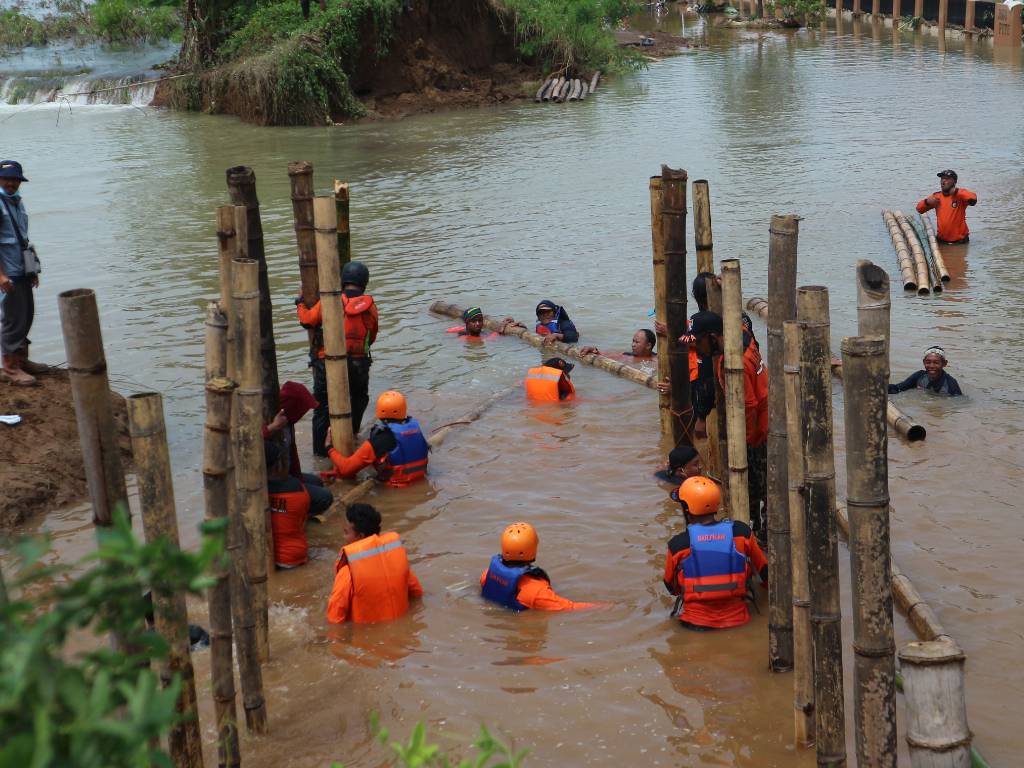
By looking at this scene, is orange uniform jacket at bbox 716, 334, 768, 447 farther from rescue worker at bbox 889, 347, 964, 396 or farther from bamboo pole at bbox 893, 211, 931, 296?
bamboo pole at bbox 893, 211, 931, 296

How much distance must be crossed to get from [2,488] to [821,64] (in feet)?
102

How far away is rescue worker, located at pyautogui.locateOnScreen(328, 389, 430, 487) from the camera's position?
867 cm

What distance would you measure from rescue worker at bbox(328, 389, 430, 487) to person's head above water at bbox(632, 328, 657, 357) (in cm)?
342

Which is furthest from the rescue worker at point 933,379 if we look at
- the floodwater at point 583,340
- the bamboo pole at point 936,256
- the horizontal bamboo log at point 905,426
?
the bamboo pole at point 936,256

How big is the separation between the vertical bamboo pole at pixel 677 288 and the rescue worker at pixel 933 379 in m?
3.00

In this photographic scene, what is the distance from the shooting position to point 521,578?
22.5 ft

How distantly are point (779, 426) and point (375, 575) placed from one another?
2.59m

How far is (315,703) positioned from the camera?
598 centimetres

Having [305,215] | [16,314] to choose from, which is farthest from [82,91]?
[305,215]

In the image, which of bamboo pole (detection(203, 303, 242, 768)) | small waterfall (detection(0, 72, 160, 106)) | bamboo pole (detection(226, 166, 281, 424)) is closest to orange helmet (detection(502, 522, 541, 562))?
bamboo pole (detection(226, 166, 281, 424))

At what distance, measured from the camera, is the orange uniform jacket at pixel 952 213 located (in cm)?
1507

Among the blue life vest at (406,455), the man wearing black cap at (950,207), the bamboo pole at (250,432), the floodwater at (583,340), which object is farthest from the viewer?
the man wearing black cap at (950,207)

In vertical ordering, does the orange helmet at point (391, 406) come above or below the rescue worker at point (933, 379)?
above

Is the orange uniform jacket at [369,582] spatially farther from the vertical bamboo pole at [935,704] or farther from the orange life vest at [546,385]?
the orange life vest at [546,385]
